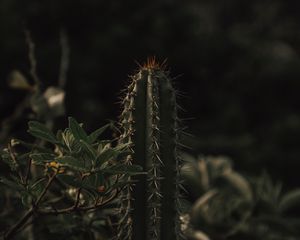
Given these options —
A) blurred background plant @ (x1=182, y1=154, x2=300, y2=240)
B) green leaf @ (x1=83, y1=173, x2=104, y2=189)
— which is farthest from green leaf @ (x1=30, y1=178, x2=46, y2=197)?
blurred background plant @ (x1=182, y1=154, x2=300, y2=240)

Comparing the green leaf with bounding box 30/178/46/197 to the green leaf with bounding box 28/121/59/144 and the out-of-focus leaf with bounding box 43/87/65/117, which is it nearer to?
the green leaf with bounding box 28/121/59/144

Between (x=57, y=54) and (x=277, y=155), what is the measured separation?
207 centimetres

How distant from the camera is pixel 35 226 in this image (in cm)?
175

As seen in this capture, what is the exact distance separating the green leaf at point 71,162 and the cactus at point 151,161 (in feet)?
0.44

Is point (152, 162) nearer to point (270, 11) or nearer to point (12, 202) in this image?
point (12, 202)

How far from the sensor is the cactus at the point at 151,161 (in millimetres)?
1315

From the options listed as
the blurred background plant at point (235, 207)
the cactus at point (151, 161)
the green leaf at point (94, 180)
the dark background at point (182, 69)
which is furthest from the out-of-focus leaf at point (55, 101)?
the dark background at point (182, 69)

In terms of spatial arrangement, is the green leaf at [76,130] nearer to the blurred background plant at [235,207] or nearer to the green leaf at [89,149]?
the green leaf at [89,149]

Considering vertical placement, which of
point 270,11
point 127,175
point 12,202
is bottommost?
point 127,175

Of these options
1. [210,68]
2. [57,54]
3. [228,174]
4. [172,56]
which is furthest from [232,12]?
[228,174]

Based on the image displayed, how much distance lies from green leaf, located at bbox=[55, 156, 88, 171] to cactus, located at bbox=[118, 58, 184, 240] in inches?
5.3

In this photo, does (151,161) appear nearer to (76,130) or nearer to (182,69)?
(76,130)

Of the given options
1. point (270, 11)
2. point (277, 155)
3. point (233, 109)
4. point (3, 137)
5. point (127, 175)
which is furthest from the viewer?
point (270, 11)

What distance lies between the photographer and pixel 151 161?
1.31 meters
